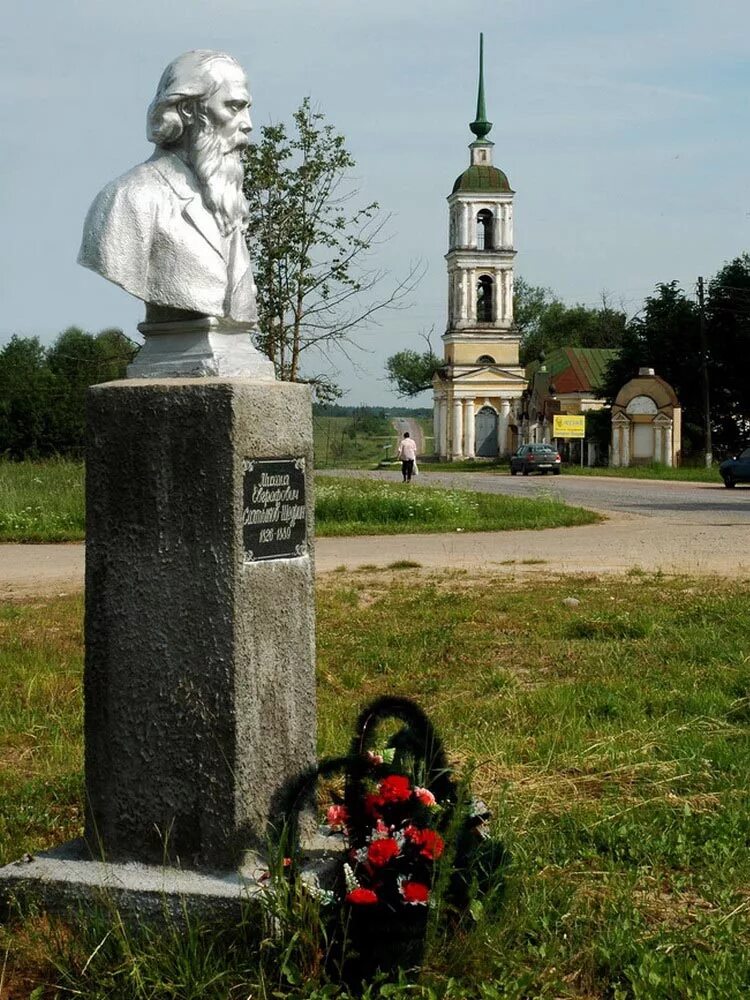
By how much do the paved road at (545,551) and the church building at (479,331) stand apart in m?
52.8

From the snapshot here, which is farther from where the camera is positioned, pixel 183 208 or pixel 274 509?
pixel 183 208

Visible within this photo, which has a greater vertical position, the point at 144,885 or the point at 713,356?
the point at 713,356

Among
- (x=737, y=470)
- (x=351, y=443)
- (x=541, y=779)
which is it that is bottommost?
(x=541, y=779)

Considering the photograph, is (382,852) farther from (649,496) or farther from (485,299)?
(485,299)

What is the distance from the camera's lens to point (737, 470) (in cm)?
3375

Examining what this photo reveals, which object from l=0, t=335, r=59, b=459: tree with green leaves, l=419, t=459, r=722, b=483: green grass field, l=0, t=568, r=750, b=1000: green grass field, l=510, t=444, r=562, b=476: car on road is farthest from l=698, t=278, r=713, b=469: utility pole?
l=0, t=568, r=750, b=1000: green grass field

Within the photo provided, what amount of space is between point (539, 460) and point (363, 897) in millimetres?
44857

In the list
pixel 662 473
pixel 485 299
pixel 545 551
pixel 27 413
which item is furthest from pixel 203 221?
pixel 485 299

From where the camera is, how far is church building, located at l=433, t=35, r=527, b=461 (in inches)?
2995

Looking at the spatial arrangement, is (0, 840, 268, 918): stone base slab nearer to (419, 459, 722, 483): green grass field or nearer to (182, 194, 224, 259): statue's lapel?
(182, 194, 224, 259): statue's lapel

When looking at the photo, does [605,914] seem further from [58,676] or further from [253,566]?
[58,676]

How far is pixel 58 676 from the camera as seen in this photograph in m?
7.68

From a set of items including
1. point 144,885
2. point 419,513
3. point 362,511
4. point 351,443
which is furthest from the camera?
point 351,443

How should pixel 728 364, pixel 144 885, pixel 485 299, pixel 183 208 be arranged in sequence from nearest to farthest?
pixel 144 885 → pixel 183 208 → pixel 728 364 → pixel 485 299
